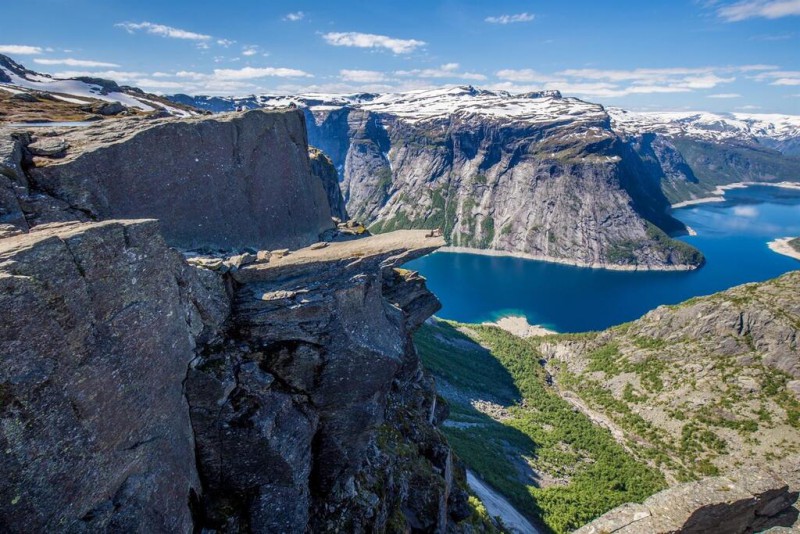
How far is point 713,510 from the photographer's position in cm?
1667

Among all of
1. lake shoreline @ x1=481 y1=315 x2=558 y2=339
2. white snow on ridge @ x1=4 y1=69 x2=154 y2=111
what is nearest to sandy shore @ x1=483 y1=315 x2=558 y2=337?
lake shoreline @ x1=481 y1=315 x2=558 y2=339

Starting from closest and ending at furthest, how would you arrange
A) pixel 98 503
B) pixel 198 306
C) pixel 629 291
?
pixel 98 503 → pixel 198 306 → pixel 629 291

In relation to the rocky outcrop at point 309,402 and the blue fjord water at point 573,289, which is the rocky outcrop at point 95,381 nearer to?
the rocky outcrop at point 309,402

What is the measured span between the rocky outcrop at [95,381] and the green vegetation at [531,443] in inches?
1369

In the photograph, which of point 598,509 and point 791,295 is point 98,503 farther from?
point 791,295

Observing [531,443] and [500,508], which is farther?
[531,443]

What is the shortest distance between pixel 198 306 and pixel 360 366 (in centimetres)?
623

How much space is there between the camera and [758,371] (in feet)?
175

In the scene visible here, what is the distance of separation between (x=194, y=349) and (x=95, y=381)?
3.55 metres

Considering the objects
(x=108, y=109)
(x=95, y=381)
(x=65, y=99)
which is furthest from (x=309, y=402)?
(x=65, y=99)

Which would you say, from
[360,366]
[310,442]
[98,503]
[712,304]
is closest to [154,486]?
[98,503]

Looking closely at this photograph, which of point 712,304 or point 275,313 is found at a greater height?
point 275,313

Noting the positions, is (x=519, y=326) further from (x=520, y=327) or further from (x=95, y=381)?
(x=95, y=381)

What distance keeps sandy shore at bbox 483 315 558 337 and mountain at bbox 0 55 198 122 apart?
98.8m
